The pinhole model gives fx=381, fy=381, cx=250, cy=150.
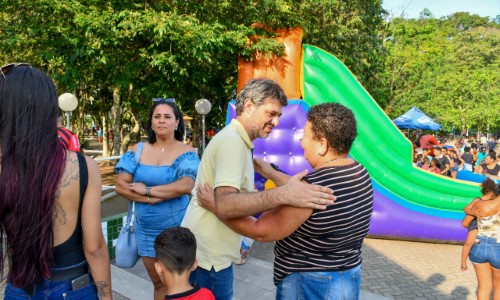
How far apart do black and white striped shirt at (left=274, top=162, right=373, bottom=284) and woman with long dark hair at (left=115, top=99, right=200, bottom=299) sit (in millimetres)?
1167

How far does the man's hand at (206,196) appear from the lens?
1652 mm

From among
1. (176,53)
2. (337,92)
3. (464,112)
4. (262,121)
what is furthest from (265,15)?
(464,112)

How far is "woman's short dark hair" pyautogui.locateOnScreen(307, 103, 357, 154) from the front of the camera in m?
1.56

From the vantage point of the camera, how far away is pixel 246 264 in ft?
15.5

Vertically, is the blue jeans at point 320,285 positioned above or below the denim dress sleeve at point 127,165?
Answer: below

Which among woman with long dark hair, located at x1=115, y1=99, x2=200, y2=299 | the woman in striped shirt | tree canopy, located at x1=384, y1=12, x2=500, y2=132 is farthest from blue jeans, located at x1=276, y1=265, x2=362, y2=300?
tree canopy, located at x1=384, y1=12, x2=500, y2=132

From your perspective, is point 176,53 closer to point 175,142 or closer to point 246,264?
point 246,264

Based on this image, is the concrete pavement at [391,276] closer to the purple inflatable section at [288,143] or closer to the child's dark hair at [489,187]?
the purple inflatable section at [288,143]

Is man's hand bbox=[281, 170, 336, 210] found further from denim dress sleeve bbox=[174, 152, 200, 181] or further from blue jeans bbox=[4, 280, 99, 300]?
denim dress sleeve bbox=[174, 152, 200, 181]

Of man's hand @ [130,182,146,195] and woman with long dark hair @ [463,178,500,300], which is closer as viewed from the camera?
man's hand @ [130,182,146,195]

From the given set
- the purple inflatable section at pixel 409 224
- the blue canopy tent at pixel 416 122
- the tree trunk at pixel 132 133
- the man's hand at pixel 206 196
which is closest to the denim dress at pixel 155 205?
the man's hand at pixel 206 196

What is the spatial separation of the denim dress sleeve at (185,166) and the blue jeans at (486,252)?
2.54m

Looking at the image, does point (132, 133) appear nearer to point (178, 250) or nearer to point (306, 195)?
point (178, 250)

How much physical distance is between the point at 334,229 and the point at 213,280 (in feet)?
2.32
